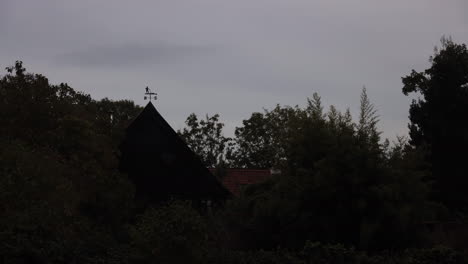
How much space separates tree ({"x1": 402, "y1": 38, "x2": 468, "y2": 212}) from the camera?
97.4 feet

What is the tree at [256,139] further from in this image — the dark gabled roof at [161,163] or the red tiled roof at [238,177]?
the dark gabled roof at [161,163]

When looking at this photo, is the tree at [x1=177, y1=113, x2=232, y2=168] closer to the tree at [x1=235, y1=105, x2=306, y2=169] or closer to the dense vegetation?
the tree at [x1=235, y1=105, x2=306, y2=169]

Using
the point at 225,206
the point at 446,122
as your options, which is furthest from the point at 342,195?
the point at 446,122

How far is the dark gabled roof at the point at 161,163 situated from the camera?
28.2 meters

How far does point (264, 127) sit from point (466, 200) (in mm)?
29932

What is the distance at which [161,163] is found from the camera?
93.6 feet

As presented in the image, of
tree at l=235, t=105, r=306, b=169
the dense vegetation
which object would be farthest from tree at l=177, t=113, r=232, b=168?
the dense vegetation

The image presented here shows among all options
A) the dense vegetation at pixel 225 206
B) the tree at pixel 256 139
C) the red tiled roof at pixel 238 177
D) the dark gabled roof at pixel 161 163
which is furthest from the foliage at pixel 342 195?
the tree at pixel 256 139

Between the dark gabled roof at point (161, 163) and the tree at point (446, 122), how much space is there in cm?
990

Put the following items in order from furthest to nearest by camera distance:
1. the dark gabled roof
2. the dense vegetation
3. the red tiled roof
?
1. the red tiled roof
2. the dark gabled roof
3. the dense vegetation

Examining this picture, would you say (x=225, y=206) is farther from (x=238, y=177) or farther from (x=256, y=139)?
(x=256, y=139)

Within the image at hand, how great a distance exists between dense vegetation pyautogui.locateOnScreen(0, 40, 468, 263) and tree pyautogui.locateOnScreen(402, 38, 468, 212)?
1306 centimetres

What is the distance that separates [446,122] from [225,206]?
53.9 ft

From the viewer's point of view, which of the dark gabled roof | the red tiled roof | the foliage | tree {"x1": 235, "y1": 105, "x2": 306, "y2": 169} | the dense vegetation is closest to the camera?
the dense vegetation
